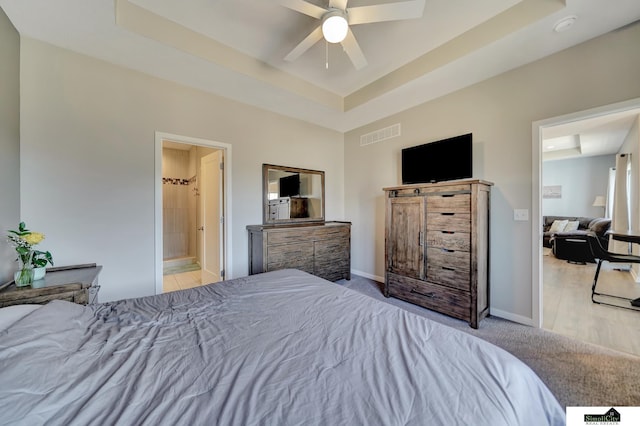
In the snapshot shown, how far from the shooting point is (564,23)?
1965mm

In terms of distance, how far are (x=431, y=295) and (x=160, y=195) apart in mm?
3333

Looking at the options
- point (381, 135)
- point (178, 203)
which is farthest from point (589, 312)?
point (178, 203)

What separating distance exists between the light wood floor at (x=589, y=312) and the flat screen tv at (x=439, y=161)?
186cm

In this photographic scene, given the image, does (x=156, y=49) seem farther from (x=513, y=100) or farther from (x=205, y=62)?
(x=513, y=100)

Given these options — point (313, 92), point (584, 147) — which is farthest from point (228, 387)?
point (584, 147)

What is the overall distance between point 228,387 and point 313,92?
3.40 m

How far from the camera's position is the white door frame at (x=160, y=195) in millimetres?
2660

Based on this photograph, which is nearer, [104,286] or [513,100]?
[104,286]

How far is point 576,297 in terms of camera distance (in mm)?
3238

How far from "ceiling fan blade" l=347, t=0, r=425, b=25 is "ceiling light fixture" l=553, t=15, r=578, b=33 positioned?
1251mm

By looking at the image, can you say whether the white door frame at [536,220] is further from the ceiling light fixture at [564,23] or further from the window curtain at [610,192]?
the window curtain at [610,192]

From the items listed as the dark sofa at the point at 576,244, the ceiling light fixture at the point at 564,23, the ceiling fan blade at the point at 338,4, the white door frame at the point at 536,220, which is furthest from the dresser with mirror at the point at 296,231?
the dark sofa at the point at 576,244

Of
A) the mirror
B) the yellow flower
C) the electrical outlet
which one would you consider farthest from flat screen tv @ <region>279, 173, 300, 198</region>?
the electrical outlet

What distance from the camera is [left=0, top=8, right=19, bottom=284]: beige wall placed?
175 cm
